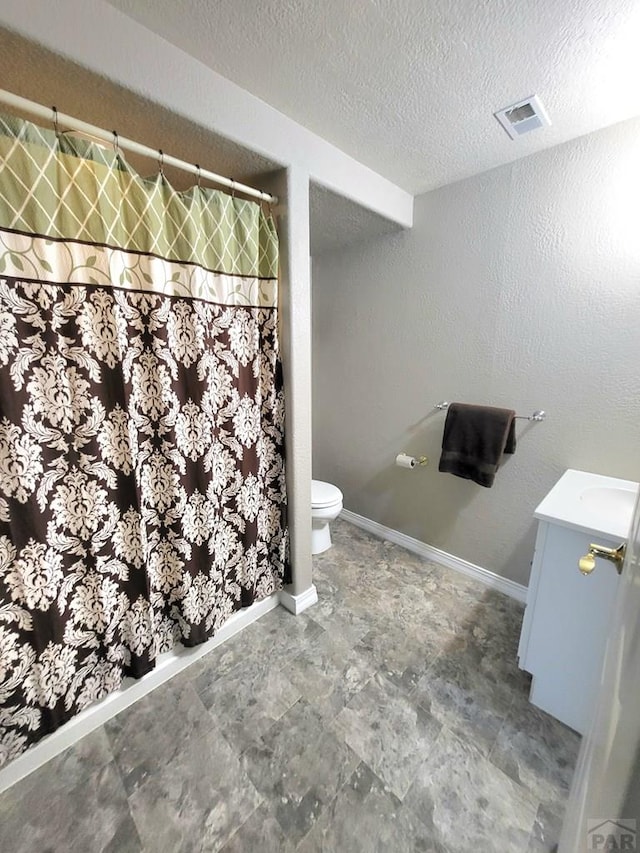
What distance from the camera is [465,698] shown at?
1.33 m

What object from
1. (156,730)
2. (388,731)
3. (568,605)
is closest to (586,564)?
(568,605)

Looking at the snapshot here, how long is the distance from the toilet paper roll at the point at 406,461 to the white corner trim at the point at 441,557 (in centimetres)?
53

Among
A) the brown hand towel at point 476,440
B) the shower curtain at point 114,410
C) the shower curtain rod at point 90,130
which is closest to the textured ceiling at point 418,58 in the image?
the shower curtain rod at point 90,130

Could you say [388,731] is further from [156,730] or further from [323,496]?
[323,496]

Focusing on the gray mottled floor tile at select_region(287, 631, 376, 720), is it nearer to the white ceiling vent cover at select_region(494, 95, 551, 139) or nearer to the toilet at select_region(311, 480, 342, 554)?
the toilet at select_region(311, 480, 342, 554)

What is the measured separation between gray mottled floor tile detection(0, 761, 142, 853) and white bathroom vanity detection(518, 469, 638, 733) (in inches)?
55.3

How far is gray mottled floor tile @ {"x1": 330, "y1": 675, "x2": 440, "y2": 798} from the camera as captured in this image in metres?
1.11

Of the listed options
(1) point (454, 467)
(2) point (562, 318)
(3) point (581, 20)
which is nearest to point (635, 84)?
(3) point (581, 20)

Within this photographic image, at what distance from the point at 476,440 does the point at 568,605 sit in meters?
0.83

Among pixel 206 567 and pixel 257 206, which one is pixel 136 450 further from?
pixel 257 206

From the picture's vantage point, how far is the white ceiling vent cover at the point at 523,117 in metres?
1.24

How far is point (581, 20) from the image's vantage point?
0.94m

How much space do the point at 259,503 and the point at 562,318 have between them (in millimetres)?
1647

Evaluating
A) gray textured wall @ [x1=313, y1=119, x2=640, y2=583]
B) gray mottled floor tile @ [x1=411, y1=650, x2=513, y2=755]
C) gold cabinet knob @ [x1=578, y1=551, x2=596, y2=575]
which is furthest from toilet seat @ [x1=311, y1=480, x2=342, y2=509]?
gold cabinet knob @ [x1=578, y1=551, x2=596, y2=575]
